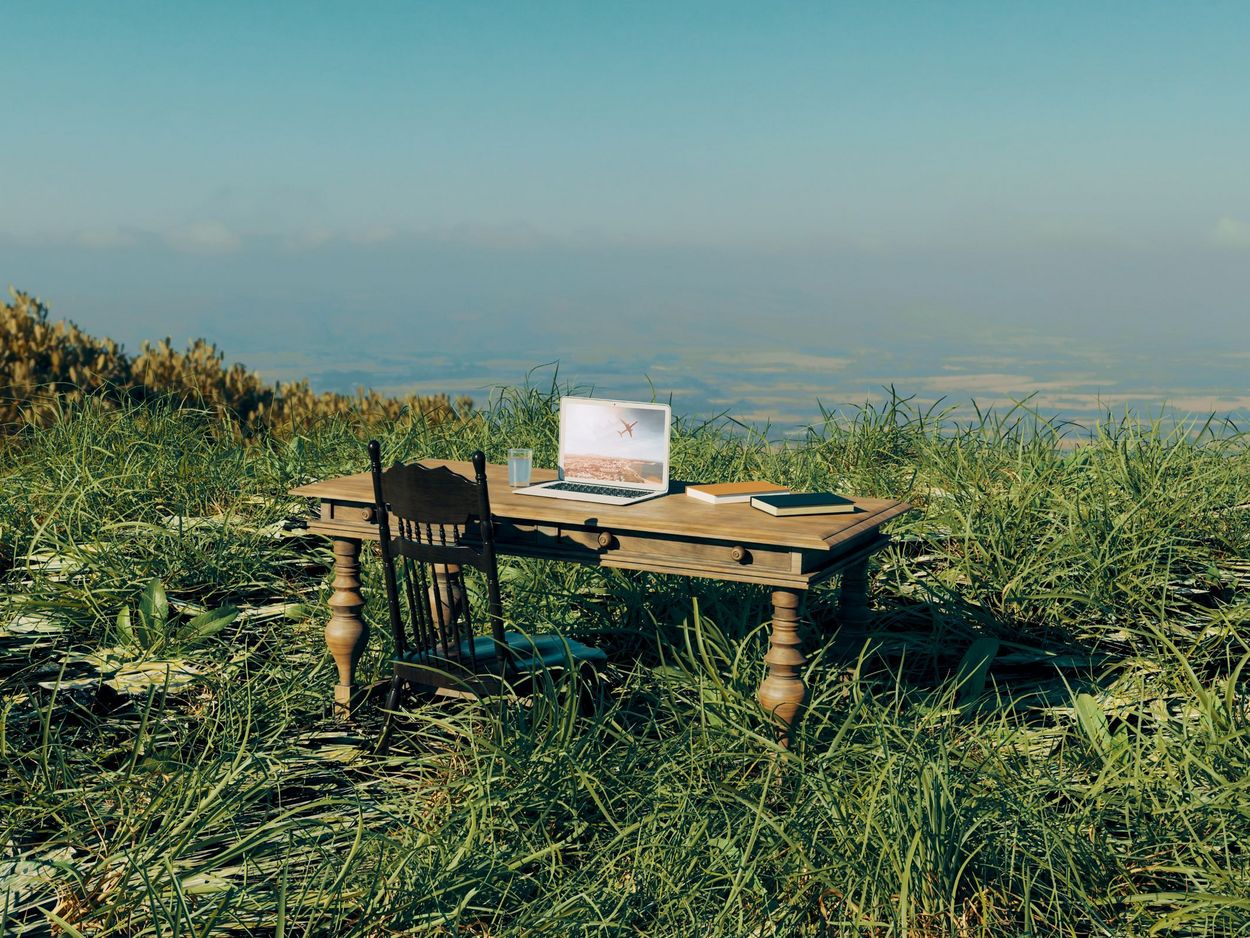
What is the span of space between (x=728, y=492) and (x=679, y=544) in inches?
19.6

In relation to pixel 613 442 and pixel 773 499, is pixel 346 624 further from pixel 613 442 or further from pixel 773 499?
pixel 773 499

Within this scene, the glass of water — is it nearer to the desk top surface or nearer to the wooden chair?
the desk top surface

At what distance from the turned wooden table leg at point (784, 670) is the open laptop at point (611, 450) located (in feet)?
2.75

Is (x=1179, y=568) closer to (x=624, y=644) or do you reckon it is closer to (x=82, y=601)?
(x=624, y=644)

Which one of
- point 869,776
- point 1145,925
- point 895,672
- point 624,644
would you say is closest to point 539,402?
point 624,644

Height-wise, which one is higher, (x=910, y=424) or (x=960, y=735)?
(x=910, y=424)

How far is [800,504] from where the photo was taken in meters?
4.55

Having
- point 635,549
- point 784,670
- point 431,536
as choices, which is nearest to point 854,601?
point 784,670

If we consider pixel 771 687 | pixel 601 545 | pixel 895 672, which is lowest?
pixel 895 672

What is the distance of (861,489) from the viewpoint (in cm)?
700

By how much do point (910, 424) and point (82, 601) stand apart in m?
4.92

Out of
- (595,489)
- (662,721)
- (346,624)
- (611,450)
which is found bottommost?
(662,721)

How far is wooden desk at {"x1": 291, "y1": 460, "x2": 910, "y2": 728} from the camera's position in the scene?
4.12 meters

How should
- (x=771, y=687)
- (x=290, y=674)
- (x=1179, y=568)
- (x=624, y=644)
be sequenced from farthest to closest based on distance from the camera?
(x=1179, y=568) → (x=624, y=644) → (x=290, y=674) → (x=771, y=687)
